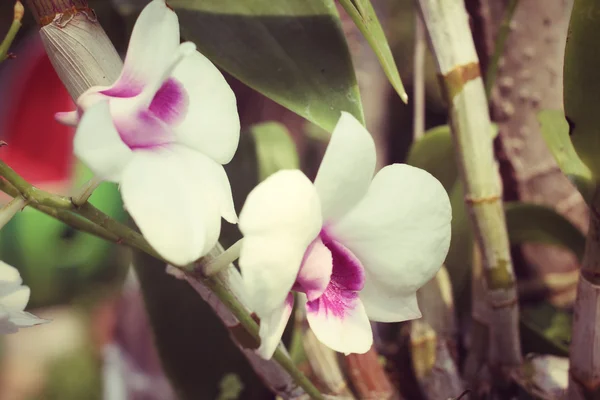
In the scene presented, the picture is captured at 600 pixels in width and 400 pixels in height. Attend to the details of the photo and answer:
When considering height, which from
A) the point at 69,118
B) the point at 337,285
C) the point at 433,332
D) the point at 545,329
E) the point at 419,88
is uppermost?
the point at 69,118

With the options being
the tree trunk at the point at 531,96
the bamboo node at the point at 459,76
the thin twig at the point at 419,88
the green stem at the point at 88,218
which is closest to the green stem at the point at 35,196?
the green stem at the point at 88,218

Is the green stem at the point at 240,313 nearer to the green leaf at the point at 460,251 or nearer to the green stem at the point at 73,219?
the green stem at the point at 73,219

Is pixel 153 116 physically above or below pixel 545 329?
above

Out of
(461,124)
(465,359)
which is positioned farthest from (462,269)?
(461,124)

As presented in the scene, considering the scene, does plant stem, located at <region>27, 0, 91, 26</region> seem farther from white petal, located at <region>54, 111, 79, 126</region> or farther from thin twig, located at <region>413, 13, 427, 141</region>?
thin twig, located at <region>413, 13, 427, 141</region>

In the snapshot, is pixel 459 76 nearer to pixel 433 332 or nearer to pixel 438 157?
pixel 438 157

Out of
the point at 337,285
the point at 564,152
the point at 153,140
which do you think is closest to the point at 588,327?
the point at 564,152
